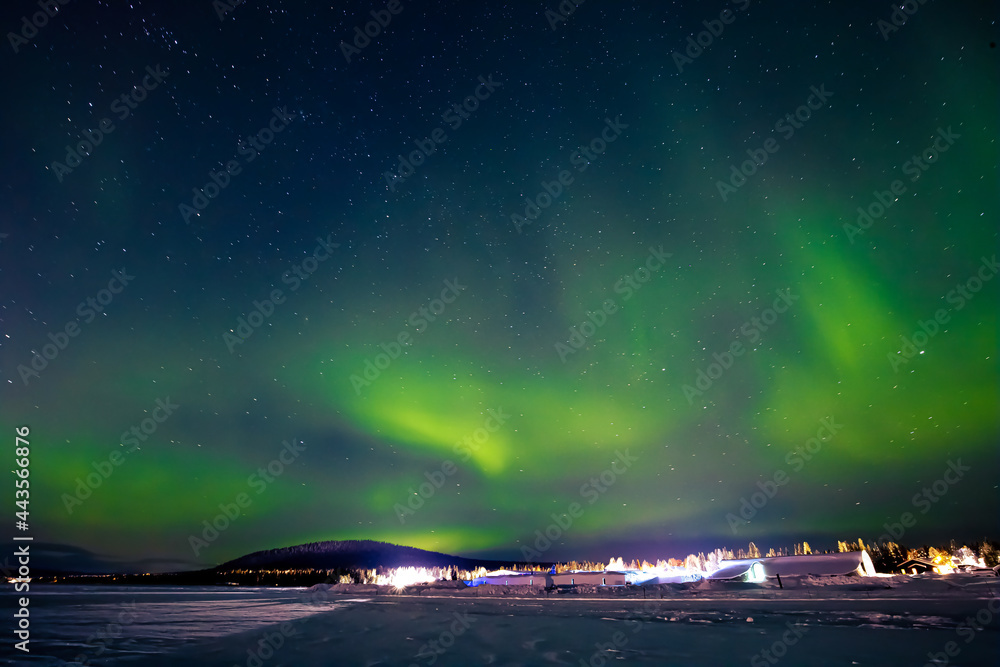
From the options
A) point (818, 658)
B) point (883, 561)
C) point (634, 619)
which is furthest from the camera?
point (883, 561)

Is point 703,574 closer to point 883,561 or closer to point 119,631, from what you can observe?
point 883,561

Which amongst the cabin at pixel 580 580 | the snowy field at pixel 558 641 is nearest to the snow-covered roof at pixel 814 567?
the cabin at pixel 580 580

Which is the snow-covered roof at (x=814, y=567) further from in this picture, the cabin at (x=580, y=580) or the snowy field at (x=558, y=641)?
the snowy field at (x=558, y=641)

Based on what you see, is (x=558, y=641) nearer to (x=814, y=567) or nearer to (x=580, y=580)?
(x=580, y=580)

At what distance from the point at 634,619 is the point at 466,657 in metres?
11.4

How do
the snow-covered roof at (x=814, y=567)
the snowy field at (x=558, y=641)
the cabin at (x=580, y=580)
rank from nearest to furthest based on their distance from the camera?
the snowy field at (x=558, y=641) → the snow-covered roof at (x=814, y=567) → the cabin at (x=580, y=580)

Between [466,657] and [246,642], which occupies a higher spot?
[246,642]

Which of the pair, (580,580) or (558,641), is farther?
(580,580)

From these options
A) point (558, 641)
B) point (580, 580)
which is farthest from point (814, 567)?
point (558, 641)

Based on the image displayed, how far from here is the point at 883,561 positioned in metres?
110

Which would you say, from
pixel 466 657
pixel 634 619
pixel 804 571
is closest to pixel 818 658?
pixel 466 657

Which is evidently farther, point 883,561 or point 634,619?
point 883,561

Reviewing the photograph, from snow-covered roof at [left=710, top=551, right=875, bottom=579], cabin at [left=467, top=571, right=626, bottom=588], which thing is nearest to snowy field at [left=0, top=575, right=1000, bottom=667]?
snow-covered roof at [left=710, top=551, right=875, bottom=579]

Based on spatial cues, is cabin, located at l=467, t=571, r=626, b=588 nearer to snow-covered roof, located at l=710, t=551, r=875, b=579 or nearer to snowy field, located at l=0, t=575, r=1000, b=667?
snow-covered roof, located at l=710, t=551, r=875, b=579
